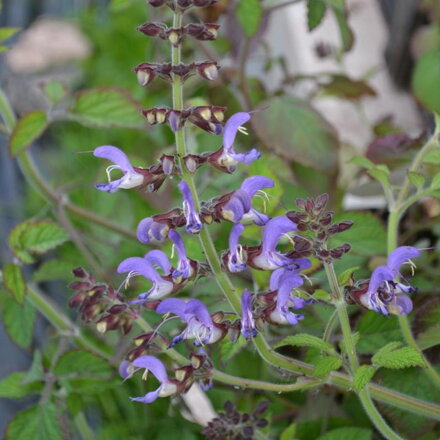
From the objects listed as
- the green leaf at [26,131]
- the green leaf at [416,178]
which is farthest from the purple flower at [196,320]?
the green leaf at [26,131]

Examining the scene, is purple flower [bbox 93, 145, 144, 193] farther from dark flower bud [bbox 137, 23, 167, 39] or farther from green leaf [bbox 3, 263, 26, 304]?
green leaf [bbox 3, 263, 26, 304]

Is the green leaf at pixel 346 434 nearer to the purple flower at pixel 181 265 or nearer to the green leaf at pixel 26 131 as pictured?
the purple flower at pixel 181 265

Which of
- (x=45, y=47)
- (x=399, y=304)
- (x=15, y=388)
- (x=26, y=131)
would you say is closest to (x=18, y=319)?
(x=15, y=388)

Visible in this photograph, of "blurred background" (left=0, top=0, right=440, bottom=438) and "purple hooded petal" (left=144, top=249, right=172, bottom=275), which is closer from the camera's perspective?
"purple hooded petal" (left=144, top=249, right=172, bottom=275)

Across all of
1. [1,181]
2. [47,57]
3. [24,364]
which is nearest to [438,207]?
[24,364]

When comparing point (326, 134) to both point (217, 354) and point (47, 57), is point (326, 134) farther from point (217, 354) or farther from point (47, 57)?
point (47, 57)

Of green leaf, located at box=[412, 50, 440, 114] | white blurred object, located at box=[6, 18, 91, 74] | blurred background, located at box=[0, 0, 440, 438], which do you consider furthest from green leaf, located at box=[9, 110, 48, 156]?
white blurred object, located at box=[6, 18, 91, 74]

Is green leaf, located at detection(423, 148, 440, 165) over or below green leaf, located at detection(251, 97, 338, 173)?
over
